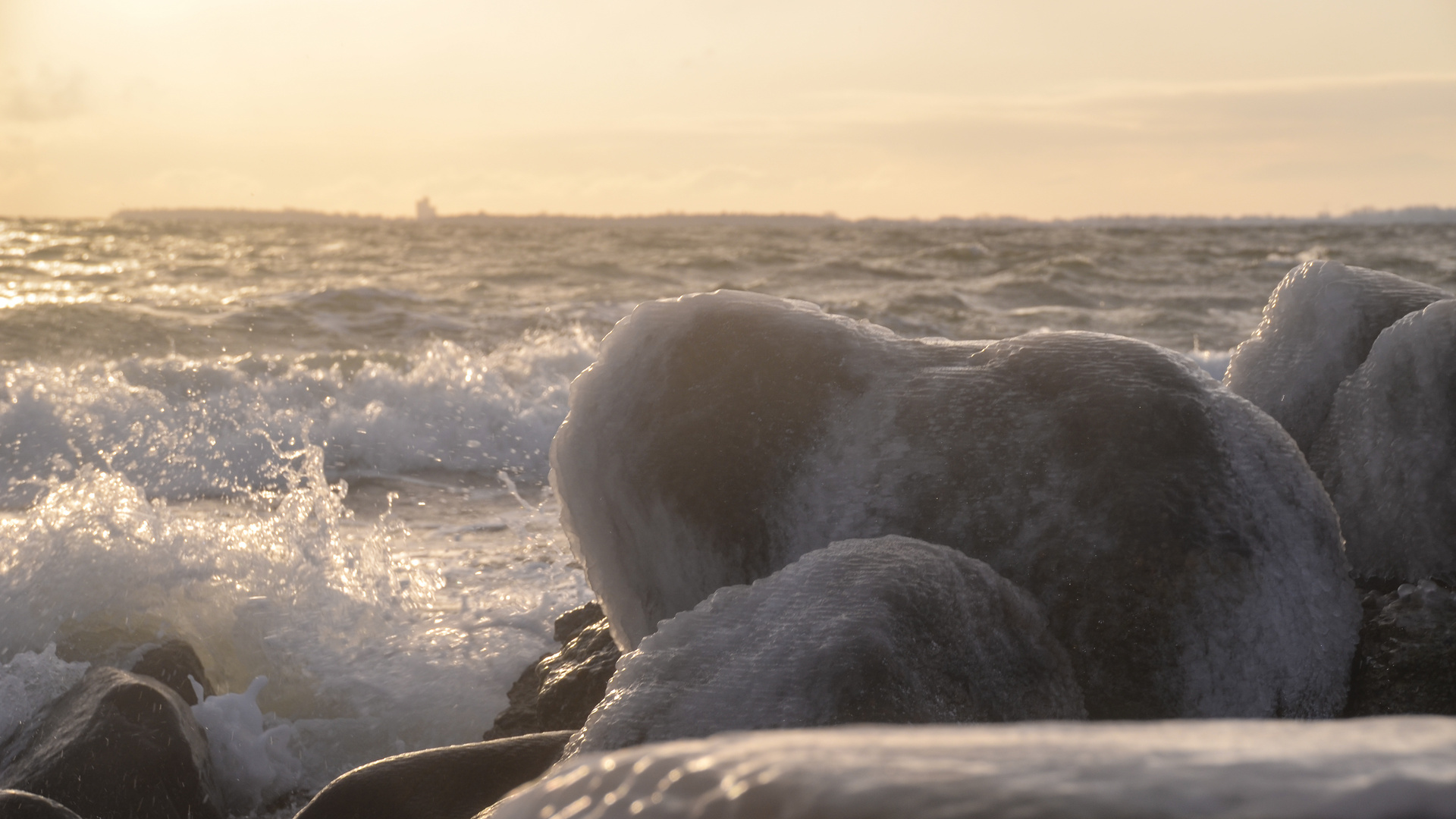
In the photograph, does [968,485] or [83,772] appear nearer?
[968,485]

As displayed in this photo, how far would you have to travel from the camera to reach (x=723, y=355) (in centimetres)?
277

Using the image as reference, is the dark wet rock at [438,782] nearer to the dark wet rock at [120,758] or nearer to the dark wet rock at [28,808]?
the dark wet rock at [28,808]

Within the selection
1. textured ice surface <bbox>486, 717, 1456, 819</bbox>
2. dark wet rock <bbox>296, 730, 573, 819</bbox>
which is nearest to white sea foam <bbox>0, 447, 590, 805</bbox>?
dark wet rock <bbox>296, 730, 573, 819</bbox>

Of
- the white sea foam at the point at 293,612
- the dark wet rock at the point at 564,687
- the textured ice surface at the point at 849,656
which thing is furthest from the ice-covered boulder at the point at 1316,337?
the white sea foam at the point at 293,612

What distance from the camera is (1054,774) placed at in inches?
26.7

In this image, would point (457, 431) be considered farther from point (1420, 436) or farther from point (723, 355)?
point (1420, 436)

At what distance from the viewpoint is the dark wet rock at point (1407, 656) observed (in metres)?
2.27

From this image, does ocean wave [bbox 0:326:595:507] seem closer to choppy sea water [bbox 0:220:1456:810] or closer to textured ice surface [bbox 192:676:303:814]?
choppy sea water [bbox 0:220:1456:810]

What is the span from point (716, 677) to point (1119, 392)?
1155 millimetres

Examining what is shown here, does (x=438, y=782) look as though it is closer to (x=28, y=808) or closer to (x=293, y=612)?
(x=28, y=808)

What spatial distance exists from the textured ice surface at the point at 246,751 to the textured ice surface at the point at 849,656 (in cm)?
159

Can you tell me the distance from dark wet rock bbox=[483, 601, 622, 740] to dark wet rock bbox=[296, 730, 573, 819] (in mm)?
625

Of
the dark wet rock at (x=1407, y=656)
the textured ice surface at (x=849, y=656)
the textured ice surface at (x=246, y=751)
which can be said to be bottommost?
the textured ice surface at (x=246, y=751)

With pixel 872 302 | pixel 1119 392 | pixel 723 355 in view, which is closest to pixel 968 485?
pixel 1119 392
